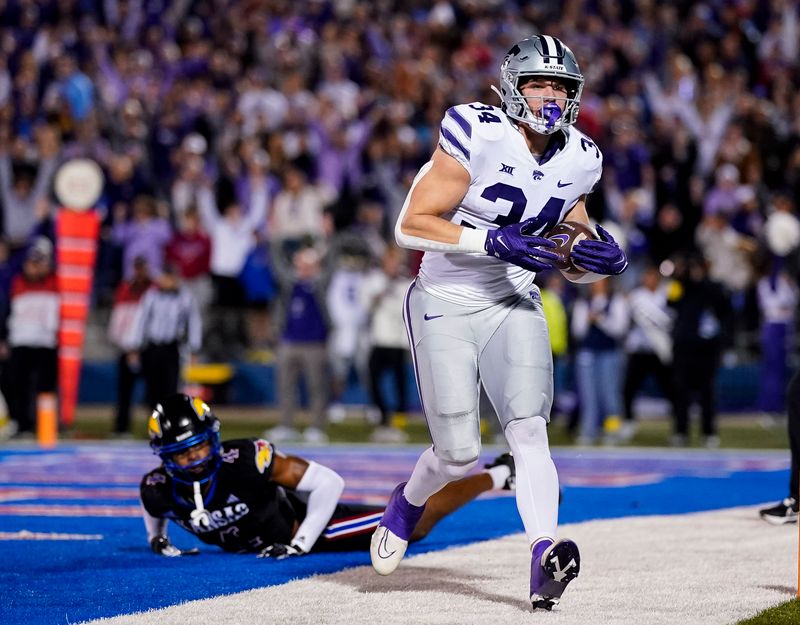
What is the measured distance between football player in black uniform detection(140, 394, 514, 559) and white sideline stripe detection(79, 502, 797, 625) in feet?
1.03

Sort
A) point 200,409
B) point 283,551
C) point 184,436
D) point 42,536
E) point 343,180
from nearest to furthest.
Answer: point 184,436
point 200,409
point 283,551
point 42,536
point 343,180

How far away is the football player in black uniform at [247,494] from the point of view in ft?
19.5

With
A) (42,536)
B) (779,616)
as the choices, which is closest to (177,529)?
(42,536)

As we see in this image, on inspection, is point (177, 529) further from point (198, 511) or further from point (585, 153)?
point (585, 153)

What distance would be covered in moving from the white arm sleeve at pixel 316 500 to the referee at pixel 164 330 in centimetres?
716

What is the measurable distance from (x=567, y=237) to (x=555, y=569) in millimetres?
1212

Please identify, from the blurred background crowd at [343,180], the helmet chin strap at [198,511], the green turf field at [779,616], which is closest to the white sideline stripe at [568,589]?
the green turf field at [779,616]

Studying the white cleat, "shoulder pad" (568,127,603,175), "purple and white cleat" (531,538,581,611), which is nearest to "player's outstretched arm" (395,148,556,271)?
"shoulder pad" (568,127,603,175)

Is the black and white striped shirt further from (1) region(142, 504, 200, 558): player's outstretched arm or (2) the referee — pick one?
(1) region(142, 504, 200, 558): player's outstretched arm

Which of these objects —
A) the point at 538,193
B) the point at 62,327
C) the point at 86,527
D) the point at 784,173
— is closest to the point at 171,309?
the point at 62,327

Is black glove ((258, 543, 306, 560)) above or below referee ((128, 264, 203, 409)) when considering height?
below

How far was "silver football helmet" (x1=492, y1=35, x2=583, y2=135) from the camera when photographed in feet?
16.9

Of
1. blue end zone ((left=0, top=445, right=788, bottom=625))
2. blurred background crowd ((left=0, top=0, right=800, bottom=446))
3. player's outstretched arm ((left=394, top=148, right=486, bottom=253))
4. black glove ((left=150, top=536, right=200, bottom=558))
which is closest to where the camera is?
player's outstretched arm ((left=394, top=148, right=486, bottom=253))

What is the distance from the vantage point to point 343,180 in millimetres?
16047
